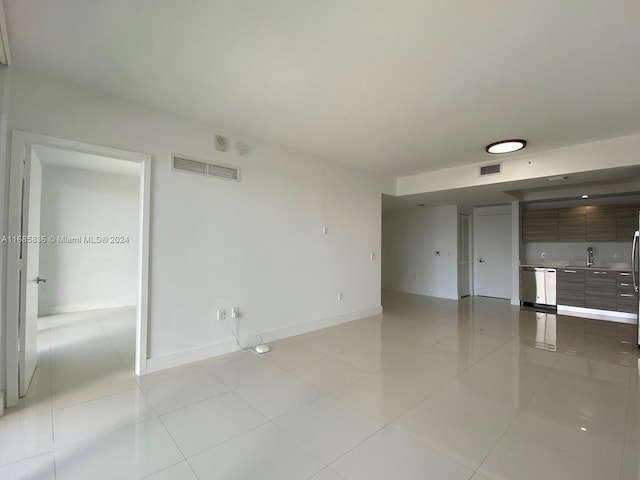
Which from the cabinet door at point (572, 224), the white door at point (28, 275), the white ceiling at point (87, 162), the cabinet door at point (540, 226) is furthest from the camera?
the cabinet door at point (540, 226)

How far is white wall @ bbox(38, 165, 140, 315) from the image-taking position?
5168 millimetres

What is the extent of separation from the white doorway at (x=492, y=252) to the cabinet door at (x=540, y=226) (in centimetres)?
59

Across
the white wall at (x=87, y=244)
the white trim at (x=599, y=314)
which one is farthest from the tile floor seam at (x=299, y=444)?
the white trim at (x=599, y=314)

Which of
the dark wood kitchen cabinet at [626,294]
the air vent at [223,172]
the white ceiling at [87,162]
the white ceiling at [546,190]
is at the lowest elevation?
the dark wood kitchen cabinet at [626,294]

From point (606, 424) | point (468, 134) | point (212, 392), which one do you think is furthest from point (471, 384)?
point (468, 134)

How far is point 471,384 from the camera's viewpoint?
107 inches

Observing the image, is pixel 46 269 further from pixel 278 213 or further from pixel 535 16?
pixel 535 16

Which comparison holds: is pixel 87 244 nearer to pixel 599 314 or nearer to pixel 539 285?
pixel 539 285

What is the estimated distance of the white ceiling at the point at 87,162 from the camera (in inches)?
178

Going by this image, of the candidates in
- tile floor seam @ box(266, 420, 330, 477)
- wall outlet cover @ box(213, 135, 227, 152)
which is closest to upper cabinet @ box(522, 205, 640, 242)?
wall outlet cover @ box(213, 135, 227, 152)

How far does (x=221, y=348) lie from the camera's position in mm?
3426

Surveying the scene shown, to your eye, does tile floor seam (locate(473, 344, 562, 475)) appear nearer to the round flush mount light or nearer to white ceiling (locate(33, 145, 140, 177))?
the round flush mount light

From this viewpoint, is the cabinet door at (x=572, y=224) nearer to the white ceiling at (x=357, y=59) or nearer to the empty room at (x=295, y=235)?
the empty room at (x=295, y=235)

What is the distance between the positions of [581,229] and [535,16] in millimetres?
5914
